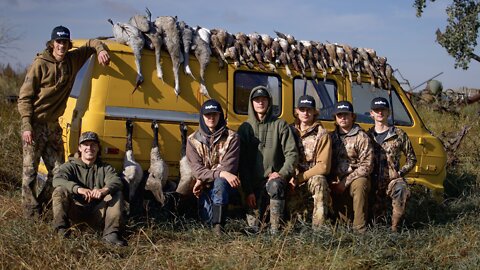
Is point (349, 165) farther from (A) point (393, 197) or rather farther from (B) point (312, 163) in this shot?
(A) point (393, 197)

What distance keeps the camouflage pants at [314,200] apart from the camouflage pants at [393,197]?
2.34 ft

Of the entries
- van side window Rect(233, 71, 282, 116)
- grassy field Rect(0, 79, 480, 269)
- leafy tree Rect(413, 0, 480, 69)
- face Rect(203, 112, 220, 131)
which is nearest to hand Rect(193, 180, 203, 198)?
grassy field Rect(0, 79, 480, 269)

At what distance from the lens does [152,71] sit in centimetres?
691

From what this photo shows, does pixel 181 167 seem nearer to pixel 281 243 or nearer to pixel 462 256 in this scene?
pixel 281 243

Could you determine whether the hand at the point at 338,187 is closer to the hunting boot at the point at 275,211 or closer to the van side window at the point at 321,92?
the hunting boot at the point at 275,211

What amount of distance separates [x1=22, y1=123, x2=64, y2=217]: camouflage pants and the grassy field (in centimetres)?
25

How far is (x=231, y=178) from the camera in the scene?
6.29m

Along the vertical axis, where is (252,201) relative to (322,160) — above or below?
below

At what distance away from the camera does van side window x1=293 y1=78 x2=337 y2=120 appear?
25.1 ft

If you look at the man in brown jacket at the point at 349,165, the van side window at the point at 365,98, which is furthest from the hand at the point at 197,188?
the van side window at the point at 365,98

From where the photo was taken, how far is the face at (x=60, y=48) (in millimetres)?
6449

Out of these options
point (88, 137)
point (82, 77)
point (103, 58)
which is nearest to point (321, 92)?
point (103, 58)

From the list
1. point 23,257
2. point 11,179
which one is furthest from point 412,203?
point 11,179

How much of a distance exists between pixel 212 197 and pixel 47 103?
198 cm
